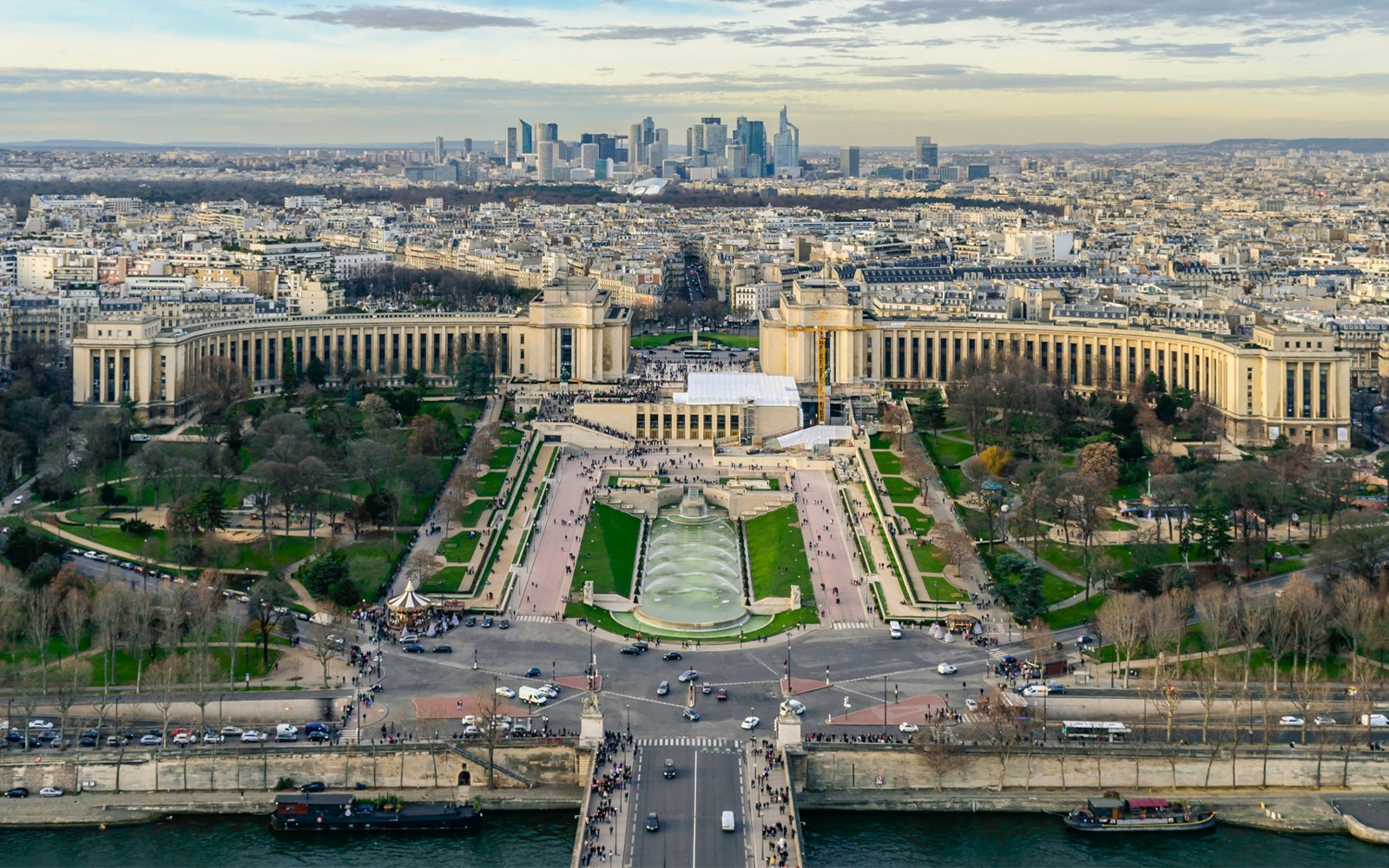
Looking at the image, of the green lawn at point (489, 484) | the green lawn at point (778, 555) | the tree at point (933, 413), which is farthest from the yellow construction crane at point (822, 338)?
the green lawn at point (489, 484)

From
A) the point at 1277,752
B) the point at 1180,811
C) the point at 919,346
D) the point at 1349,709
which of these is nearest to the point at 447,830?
the point at 1180,811

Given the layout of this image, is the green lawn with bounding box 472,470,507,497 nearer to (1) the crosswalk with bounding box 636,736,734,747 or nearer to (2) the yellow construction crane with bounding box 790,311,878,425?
(2) the yellow construction crane with bounding box 790,311,878,425

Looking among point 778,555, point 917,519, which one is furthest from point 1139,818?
point 917,519

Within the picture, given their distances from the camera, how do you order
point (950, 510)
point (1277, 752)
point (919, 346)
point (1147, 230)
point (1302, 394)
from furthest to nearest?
1. point (1147, 230)
2. point (919, 346)
3. point (1302, 394)
4. point (950, 510)
5. point (1277, 752)

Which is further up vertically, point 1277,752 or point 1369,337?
point 1369,337

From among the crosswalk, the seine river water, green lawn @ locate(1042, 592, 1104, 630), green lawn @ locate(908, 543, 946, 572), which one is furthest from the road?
green lawn @ locate(908, 543, 946, 572)

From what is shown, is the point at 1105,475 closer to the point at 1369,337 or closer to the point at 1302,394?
the point at 1302,394

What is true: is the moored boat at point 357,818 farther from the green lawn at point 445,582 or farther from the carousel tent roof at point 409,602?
the green lawn at point 445,582
